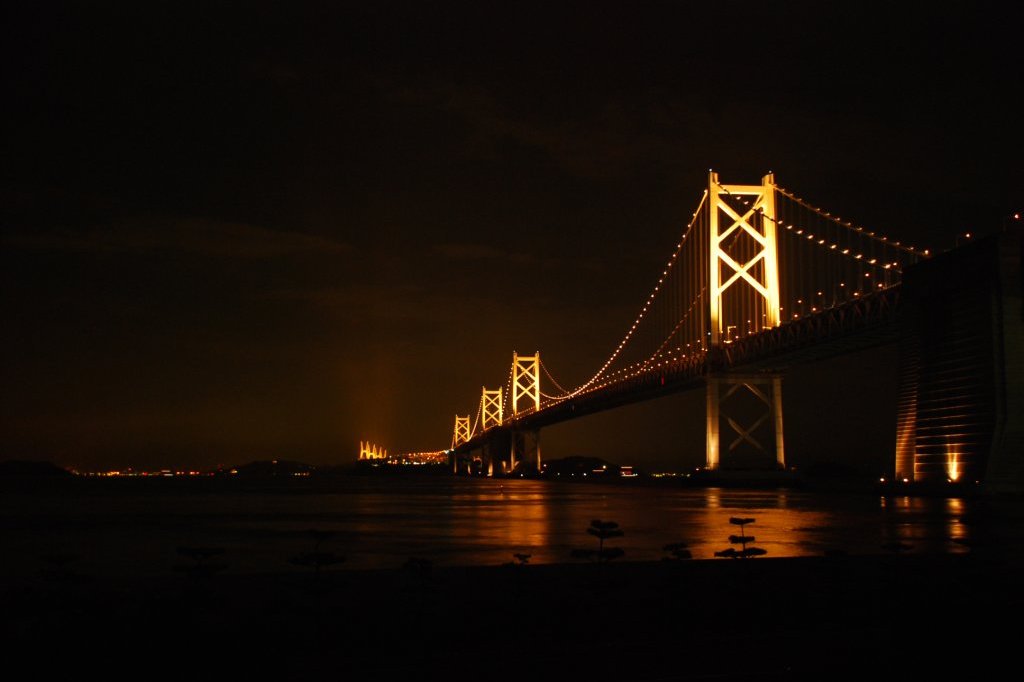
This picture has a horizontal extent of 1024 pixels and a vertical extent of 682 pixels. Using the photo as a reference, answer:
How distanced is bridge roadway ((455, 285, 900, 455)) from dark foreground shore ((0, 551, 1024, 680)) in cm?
3112

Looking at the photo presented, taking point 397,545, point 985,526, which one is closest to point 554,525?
point 397,545

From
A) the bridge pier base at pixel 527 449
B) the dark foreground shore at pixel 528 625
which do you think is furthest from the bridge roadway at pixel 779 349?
the bridge pier base at pixel 527 449

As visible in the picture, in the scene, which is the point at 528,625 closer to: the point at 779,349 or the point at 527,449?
the point at 779,349

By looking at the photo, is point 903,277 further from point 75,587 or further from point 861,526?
point 75,587

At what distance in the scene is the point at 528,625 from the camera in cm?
Result: 816

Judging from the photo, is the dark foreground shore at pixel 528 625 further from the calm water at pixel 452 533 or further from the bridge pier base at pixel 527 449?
the bridge pier base at pixel 527 449

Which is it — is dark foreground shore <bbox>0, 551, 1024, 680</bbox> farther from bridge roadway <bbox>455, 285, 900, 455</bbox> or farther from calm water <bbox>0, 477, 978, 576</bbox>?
bridge roadway <bbox>455, 285, 900, 455</bbox>

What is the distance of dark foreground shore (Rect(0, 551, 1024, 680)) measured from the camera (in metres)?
6.49

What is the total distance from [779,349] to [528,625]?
138 ft

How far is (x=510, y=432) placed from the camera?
10438 cm

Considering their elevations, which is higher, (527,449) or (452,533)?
(527,449)

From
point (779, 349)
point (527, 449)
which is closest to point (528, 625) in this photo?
point (779, 349)

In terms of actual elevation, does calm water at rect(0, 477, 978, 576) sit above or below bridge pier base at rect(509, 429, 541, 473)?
below

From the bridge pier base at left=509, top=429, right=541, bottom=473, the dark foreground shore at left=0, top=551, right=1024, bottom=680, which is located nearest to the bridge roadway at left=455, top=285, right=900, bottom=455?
the dark foreground shore at left=0, top=551, right=1024, bottom=680
